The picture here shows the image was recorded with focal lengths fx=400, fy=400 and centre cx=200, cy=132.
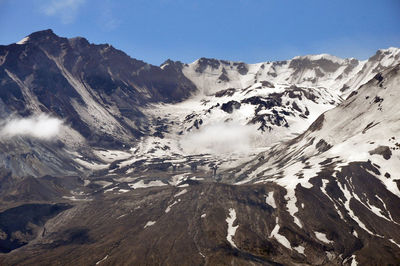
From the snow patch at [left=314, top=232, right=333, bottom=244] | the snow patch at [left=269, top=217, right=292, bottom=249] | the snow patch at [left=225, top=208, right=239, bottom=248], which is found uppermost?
the snow patch at [left=225, top=208, right=239, bottom=248]

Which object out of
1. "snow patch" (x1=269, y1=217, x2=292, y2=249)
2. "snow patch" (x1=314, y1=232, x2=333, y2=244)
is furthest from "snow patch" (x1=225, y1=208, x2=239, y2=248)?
"snow patch" (x1=314, y1=232, x2=333, y2=244)

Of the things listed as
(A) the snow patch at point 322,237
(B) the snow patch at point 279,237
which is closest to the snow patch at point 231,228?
(B) the snow patch at point 279,237

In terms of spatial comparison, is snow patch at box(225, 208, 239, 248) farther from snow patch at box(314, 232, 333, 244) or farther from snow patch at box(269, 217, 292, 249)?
snow patch at box(314, 232, 333, 244)

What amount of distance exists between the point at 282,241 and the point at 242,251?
18748 millimetres

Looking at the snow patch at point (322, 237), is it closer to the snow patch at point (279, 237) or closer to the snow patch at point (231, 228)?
the snow patch at point (279, 237)

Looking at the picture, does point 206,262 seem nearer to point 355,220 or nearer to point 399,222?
point 355,220

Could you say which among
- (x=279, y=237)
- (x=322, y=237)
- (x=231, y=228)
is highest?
(x=231, y=228)

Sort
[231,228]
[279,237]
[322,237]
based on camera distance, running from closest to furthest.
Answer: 1. [322,237]
2. [279,237]
3. [231,228]

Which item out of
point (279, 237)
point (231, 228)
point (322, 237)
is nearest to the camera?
point (322, 237)

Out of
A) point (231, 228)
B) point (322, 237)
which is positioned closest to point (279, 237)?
point (322, 237)

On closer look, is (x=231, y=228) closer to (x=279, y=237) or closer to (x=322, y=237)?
(x=279, y=237)

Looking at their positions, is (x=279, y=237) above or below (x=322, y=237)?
above

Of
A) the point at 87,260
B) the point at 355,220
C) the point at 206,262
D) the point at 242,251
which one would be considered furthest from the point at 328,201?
the point at 87,260

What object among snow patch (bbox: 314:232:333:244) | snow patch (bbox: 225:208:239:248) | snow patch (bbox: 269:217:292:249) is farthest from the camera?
snow patch (bbox: 225:208:239:248)
